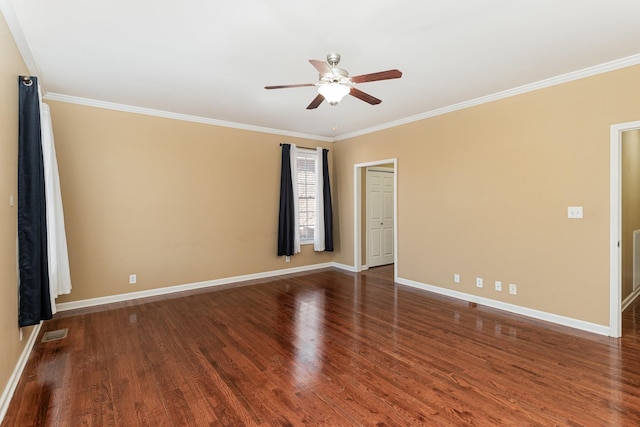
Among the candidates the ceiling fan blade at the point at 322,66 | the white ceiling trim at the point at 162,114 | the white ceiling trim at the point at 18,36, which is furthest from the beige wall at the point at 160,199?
the ceiling fan blade at the point at 322,66

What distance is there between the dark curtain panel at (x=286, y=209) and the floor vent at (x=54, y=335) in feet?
10.4

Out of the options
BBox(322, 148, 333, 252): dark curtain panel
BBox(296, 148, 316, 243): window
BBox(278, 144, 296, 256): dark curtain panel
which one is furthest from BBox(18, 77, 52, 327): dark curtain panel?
BBox(322, 148, 333, 252): dark curtain panel

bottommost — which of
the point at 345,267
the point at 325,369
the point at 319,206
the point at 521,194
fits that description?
the point at 325,369

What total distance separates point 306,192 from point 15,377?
15.3ft

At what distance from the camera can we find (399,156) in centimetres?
530

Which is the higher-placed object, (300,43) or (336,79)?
(300,43)

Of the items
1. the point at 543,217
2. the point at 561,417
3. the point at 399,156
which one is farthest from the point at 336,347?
the point at 399,156

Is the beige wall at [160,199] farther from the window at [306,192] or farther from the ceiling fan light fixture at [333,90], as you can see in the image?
the ceiling fan light fixture at [333,90]

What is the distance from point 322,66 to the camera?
7.69 ft

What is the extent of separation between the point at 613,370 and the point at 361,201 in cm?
425

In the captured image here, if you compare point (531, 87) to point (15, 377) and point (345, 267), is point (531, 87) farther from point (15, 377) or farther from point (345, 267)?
point (15, 377)

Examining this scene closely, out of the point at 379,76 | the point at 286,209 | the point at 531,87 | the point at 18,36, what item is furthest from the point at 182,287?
the point at 531,87

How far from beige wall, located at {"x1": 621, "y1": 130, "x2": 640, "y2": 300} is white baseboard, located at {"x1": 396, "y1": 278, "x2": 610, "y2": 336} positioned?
100cm

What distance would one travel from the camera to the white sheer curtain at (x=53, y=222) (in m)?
3.40
